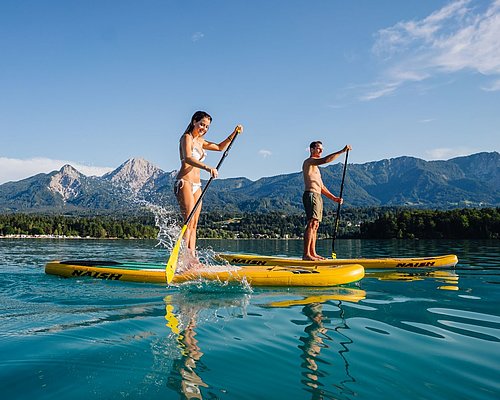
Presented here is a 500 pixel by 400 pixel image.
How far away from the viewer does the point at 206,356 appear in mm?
3783

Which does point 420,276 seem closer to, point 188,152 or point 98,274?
point 188,152

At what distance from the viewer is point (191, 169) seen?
9.09 m

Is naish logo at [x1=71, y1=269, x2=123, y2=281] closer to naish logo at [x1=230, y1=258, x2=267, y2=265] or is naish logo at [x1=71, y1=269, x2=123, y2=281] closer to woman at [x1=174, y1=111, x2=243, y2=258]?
woman at [x1=174, y1=111, x2=243, y2=258]

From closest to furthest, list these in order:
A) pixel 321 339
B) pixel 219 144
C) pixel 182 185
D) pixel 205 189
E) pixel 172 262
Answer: pixel 321 339
pixel 172 262
pixel 205 189
pixel 182 185
pixel 219 144

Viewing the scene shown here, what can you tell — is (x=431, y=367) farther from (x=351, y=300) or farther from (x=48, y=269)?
(x=48, y=269)

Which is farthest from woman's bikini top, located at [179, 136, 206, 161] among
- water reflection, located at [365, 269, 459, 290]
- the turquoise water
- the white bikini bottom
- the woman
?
water reflection, located at [365, 269, 459, 290]

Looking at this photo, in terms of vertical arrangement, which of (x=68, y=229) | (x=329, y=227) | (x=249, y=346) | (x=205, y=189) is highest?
(x=329, y=227)

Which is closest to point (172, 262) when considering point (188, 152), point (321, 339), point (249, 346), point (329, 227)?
point (188, 152)

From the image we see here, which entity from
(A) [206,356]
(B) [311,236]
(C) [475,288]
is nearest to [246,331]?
(A) [206,356]

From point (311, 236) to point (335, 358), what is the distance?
7816mm

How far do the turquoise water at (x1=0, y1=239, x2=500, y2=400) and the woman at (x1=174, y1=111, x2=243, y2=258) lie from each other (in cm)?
211

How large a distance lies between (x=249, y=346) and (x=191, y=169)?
5.48 m

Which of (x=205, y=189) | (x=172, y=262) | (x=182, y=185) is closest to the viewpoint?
(x=172, y=262)

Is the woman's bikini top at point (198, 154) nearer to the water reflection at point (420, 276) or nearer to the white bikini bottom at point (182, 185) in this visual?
the white bikini bottom at point (182, 185)
